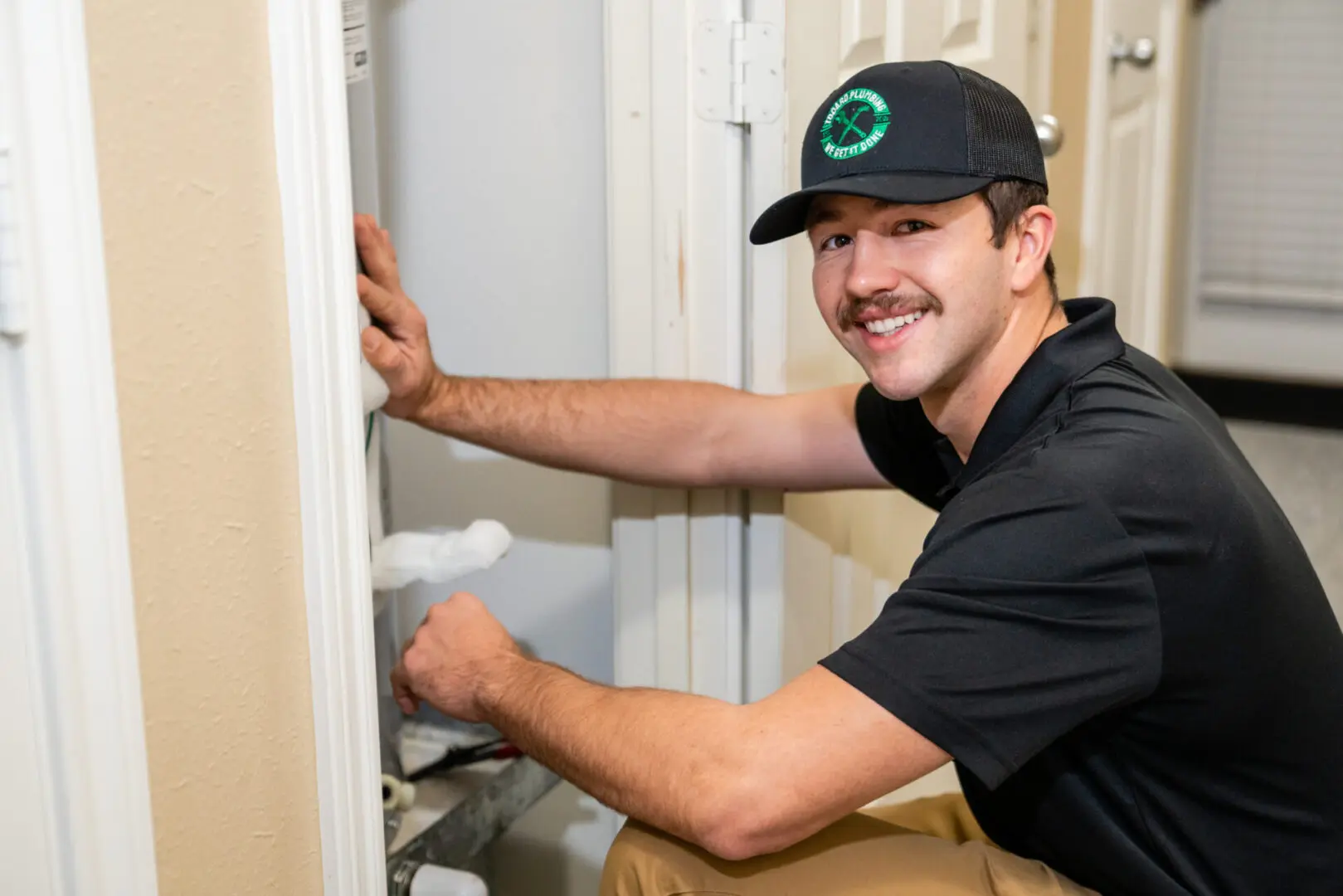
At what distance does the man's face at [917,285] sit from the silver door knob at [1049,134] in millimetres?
827

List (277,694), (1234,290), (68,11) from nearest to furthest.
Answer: (68,11) < (277,694) < (1234,290)

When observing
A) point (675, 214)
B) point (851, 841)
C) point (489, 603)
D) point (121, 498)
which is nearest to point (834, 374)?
point (675, 214)

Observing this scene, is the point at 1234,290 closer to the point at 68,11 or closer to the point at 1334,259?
the point at 1334,259

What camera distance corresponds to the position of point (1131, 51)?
92.7 inches

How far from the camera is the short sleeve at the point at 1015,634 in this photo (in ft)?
3.01

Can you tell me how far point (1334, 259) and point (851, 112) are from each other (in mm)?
2743

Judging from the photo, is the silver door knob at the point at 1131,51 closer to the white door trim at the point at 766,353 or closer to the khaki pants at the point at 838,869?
the white door trim at the point at 766,353

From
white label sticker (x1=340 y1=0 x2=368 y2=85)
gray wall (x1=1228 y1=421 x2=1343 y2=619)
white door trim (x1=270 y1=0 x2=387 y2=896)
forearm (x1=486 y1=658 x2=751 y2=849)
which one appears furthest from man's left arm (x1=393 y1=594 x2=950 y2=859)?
gray wall (x1=1228 y1=421 x2=1343 y2=619)

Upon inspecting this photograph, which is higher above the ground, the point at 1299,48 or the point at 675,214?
the point at 1299,48

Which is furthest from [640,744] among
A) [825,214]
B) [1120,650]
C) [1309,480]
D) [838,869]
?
[1309,480]

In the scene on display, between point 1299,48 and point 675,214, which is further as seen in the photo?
point 1299,48

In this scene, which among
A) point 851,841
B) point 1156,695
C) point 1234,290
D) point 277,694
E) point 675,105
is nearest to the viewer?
point 277,694

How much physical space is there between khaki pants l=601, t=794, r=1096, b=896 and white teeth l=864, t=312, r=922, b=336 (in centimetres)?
43

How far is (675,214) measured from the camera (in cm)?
135
